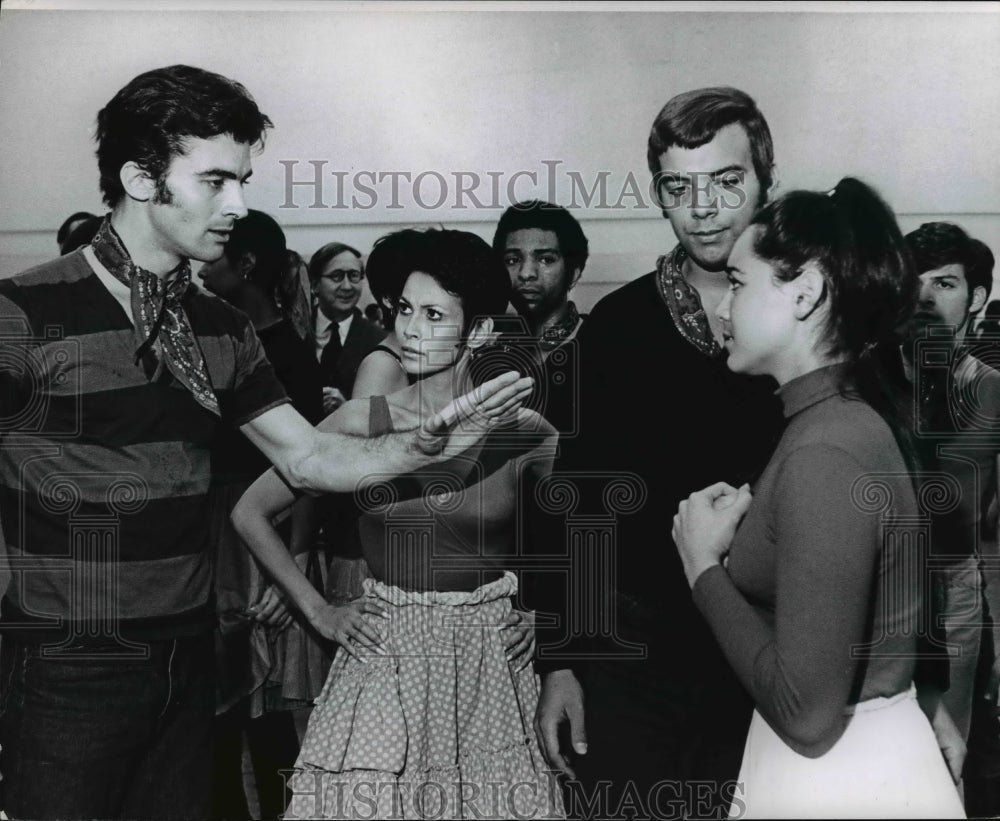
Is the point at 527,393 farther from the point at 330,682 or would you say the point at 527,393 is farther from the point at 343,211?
the point at 330,682

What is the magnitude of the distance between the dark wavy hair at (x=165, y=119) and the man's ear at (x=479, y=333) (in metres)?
0.72

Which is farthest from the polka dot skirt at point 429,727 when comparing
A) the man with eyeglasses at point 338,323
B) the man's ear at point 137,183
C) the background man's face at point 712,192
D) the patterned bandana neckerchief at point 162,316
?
the man's ear at point 137,183

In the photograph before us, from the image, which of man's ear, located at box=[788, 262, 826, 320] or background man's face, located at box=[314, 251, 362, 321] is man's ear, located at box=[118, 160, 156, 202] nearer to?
background man's face, located at box=[314, 251, 362, 321]

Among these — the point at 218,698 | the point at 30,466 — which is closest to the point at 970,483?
the point at 218,698

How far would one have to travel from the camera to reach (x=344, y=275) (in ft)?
9.29

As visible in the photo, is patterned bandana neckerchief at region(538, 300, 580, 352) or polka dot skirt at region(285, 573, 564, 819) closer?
polka dot skirt at region(285, 573, 564, 819)

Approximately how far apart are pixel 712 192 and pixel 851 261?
0.58 m

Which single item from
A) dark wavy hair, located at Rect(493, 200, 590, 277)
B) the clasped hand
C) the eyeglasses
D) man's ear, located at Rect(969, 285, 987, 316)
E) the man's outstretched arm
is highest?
dark wavy hair, located at Rect(493, 200, 590, 277)

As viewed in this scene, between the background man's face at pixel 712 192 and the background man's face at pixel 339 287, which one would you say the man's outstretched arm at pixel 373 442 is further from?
the background man's face at pixel 712 192

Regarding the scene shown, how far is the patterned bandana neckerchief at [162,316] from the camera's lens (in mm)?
2643

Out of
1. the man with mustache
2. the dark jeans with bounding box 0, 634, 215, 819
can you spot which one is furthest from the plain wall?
the dark jeans with bounding box 0, 634, 215, 819

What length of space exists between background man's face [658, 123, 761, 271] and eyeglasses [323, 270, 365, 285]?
0.78 metres

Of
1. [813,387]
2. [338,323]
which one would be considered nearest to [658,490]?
[813,387]

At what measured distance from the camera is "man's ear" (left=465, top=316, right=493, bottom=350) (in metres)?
2.77
